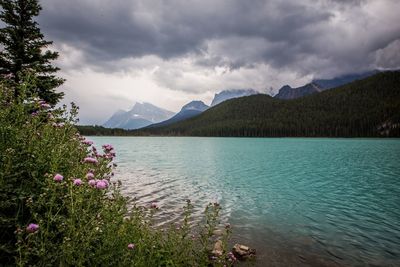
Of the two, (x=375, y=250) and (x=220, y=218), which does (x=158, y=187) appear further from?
(x=375, y=250)

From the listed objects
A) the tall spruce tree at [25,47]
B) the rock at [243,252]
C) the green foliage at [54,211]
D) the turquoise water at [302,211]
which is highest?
the tall spruce tree at [25,47]

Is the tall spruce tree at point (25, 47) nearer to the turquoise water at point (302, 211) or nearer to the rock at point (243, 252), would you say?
the turquoise water at point (302, 211)

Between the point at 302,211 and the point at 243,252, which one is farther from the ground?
the point at 243,252

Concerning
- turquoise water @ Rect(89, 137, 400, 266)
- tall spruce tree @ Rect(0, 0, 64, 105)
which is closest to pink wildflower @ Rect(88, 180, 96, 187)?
turquoise water @ Rect(89, 137, 400, 266)

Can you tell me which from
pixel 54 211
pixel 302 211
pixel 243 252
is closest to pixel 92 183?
pixel 54 211

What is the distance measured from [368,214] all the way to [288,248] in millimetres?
8615

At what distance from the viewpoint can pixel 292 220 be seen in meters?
Answer: 14.8

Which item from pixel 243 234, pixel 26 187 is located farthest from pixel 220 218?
pixel 26 187

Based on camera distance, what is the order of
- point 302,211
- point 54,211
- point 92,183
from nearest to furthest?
point 92,183 → point 54,211 → point 302,211

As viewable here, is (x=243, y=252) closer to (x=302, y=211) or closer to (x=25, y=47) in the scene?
(x=302, y=211)

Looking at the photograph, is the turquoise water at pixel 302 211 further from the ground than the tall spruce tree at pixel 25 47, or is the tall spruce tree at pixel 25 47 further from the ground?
the tall spruce tree at pixel 25 47

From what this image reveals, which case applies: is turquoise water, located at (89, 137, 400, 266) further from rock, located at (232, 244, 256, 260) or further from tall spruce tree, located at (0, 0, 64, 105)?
tall spruce tree, located at (0, 0, 64, 105)

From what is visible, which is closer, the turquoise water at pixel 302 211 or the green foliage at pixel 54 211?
the green foliage at pixel 54 211

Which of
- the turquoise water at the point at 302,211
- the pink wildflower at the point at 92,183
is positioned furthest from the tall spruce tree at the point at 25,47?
the pink wildflower at the point at 92,183
